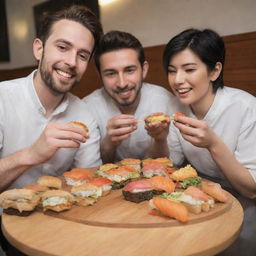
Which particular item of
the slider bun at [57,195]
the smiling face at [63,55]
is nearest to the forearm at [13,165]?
the slider bun at [57,195]

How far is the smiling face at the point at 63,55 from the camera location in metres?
2.37

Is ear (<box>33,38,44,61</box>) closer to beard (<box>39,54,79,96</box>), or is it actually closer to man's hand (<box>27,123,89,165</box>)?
beard (<box>39,54,79,96</box>)

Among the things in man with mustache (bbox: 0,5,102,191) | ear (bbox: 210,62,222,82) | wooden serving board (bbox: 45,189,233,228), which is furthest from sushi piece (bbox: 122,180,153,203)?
ear (bbox: 210,62,222,82)

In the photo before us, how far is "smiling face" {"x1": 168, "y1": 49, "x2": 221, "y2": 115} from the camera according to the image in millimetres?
2416

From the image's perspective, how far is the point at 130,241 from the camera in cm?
129

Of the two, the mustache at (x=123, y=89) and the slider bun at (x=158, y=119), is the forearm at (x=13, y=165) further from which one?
the mustache at (x=123, y=89)

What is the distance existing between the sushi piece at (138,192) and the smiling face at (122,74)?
51.2 inches

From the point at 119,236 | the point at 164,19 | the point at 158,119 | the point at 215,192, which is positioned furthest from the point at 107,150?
A: the point at 164,19

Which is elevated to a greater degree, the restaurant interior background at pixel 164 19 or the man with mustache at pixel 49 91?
the restaurant interior background at pixel 164 19

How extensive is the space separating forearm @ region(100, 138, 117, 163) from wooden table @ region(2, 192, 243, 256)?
1294 mm

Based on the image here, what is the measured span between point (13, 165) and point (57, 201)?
56 cm

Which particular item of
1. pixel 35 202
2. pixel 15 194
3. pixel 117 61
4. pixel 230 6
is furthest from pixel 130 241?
pixel 230 6

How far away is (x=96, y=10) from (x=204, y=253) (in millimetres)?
5153

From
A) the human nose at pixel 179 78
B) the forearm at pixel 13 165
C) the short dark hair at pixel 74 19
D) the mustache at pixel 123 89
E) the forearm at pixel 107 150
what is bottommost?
the forearm at pixel 107 150
